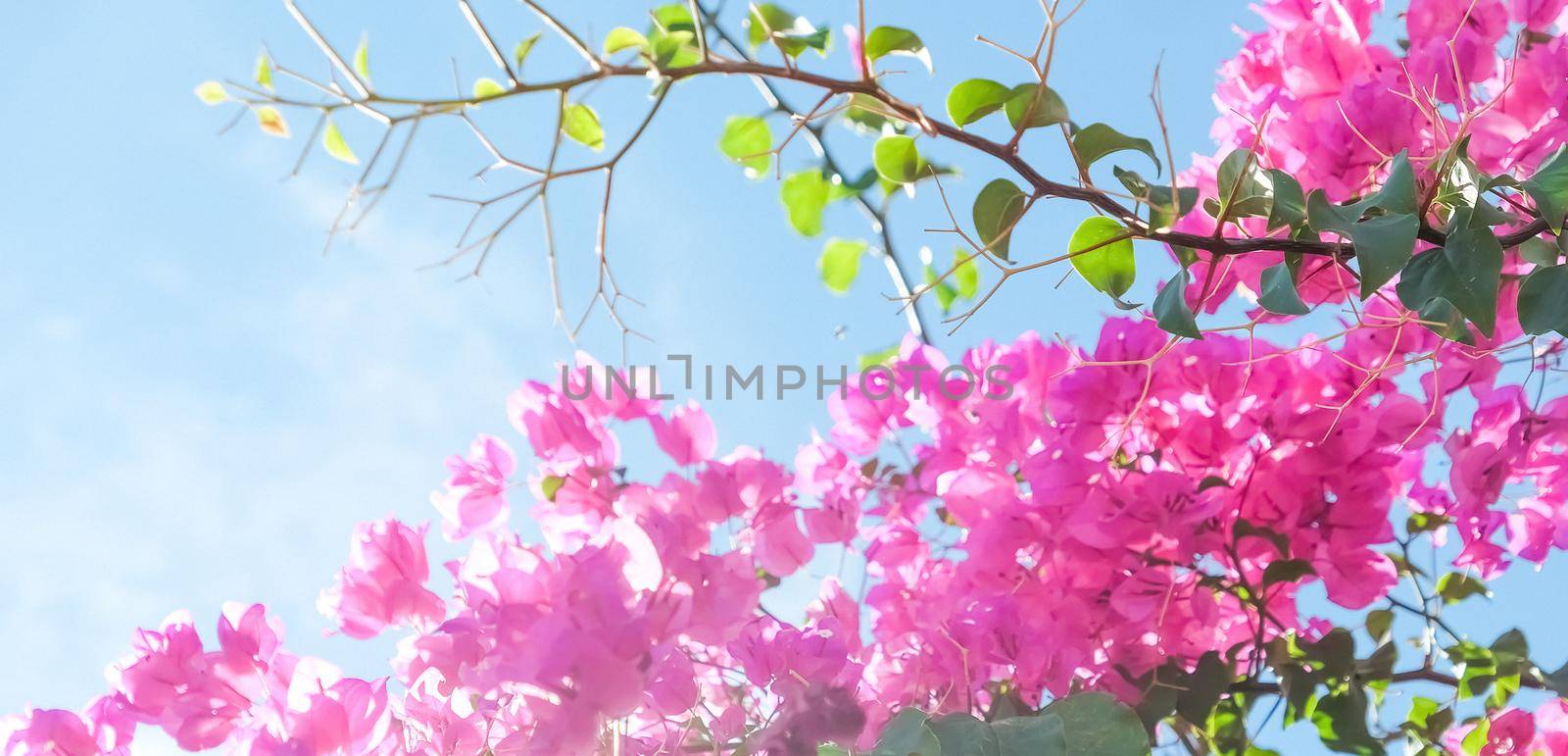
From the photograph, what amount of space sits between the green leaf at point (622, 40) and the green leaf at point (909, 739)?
1.26 ft

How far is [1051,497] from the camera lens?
2.12 feet

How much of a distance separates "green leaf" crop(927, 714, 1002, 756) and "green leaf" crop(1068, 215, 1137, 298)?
0.19 metres

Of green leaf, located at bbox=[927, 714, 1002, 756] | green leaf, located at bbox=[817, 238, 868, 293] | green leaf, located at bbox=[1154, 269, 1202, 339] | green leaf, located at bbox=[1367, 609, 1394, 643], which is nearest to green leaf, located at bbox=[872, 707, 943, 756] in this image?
green leaf, located at bbox=[927, 714, 1002, 756]

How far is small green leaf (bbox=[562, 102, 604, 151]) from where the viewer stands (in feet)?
2.21

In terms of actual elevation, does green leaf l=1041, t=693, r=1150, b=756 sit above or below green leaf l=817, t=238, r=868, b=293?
below

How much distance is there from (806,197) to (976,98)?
399mm

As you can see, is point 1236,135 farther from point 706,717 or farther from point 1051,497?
A: point 706,717

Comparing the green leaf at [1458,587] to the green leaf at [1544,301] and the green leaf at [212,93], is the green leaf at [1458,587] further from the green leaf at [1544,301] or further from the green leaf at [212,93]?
the green leaf at [212,93]

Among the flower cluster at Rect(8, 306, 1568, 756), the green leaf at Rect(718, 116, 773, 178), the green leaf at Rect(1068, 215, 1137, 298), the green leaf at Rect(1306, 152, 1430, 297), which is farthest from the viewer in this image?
the green leaf at Rect(718, 116, 773, 178)

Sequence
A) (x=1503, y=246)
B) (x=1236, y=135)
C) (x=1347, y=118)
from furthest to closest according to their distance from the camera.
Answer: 1. (x=1236, y=135)
2. (x=1347, y=118)
3. (x=1503, y=246)

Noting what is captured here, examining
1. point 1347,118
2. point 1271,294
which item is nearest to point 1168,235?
point 1271,294

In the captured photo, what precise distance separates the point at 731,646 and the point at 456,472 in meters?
0.26

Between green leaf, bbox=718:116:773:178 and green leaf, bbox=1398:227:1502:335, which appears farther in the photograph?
green leaf, bbox=718:116:773:178

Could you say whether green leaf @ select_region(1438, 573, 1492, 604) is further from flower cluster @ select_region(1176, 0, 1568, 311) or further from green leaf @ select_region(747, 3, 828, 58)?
green leaf @ select_region(747, 3, 828, 58)
